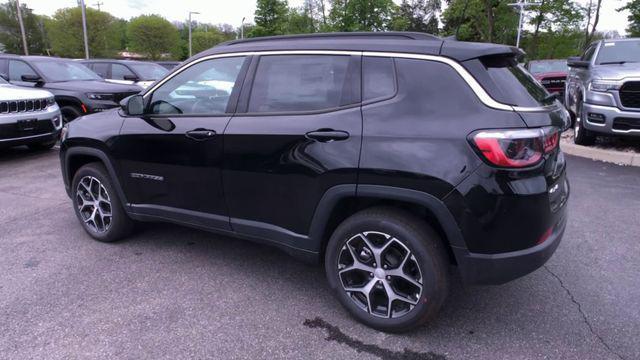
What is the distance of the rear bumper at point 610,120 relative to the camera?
7.09 metres

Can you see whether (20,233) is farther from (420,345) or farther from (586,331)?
(586,331)

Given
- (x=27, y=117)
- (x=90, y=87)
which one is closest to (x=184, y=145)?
(x=27, y=117)

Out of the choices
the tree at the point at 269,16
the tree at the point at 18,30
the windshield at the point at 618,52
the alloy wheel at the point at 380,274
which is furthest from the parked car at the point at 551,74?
the tree at the point at 18,30

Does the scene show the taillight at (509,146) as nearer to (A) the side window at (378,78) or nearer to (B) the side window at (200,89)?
(A) the side window at (378,78)

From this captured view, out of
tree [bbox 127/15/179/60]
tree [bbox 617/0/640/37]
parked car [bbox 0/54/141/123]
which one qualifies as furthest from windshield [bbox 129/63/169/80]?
tree [bbox 127/15/179/60]

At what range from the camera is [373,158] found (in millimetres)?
2709

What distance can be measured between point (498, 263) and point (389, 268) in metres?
0.63

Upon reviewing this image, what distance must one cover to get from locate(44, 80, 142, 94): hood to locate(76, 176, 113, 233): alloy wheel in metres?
5.45

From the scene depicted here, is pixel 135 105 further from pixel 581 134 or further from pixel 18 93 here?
Answer: pixel 581 134

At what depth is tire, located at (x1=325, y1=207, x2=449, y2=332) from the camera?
106 inches

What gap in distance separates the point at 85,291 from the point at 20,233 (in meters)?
1.73

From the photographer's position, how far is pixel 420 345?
278 cm

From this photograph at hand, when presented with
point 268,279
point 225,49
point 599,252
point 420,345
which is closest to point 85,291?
point 268,279

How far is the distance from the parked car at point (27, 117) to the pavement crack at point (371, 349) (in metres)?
6.77
